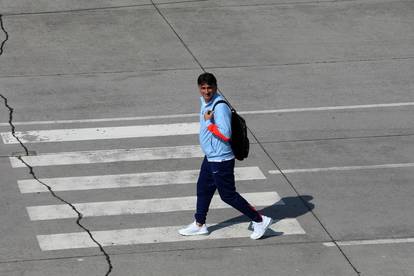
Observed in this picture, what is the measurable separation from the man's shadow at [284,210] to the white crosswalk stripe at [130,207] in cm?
11

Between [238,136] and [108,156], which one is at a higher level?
[238,136]

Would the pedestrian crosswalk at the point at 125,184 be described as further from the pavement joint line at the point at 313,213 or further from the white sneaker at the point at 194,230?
the pavement joint line at the point at 313,213

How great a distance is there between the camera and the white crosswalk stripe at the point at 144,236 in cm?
1076

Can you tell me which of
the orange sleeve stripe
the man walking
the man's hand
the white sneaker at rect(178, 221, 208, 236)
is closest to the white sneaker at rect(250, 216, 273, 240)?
the man walking

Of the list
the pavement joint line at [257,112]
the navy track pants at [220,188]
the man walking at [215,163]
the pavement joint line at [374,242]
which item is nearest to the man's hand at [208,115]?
the man walking at [215,163]

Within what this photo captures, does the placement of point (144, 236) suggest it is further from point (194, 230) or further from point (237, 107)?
point (237, 107)

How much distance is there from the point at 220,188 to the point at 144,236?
0.99 m

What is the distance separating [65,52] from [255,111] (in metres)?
4.30

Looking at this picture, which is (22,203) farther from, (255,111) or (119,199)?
(255,111)

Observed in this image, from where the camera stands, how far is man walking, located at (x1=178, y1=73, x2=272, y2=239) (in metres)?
10.4

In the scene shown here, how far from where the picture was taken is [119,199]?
12.0 metres

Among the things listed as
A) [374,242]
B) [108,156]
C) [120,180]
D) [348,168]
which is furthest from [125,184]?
[374,242]

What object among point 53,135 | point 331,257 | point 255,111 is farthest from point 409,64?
point 331,257

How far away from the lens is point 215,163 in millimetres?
10578
